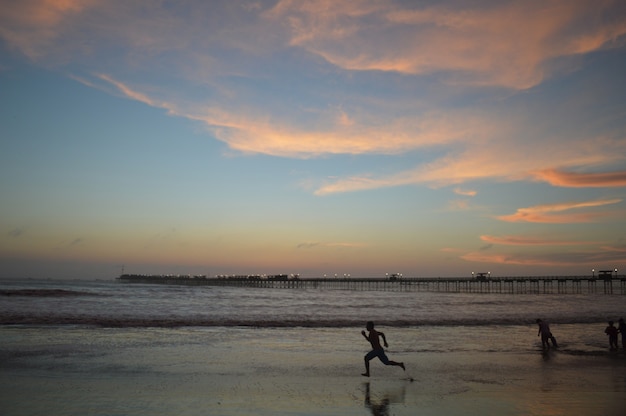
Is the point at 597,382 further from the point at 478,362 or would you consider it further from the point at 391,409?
the point at 391,409

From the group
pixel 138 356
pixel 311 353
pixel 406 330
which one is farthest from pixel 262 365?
pixel 406 330

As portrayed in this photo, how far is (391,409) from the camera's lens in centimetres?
854

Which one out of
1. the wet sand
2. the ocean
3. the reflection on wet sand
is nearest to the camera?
the reflection on wet sand

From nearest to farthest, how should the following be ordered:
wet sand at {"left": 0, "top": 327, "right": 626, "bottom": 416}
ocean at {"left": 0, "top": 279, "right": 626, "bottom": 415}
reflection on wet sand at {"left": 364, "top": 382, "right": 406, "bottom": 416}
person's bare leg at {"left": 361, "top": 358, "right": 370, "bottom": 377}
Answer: reflection on wet sand at {"left": 364, "top": 382, "right": 406, "bottom": 416} → wet sand at {"left": 0, "top": 327, "right": 626, "bottom": 416} → ocean at {"left": 0, "top": 279, "right": 626, "bottom": 415} → person's bare leg at {"left": 361, "top": 358, "right": 370, "bottom": 377}

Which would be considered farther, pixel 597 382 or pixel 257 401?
pixel 597 382

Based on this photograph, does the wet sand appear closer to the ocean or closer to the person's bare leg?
the ocean

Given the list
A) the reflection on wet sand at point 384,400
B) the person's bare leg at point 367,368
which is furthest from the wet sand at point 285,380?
the person's bare leg at point 367,368

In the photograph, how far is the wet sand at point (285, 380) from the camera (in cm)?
865

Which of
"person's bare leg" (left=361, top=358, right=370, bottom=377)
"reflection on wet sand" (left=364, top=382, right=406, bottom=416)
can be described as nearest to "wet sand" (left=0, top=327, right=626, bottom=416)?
"reflection on wet sand" (left=364, top=382, right=406, bottom=416)

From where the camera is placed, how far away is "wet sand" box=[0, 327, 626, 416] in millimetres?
8648

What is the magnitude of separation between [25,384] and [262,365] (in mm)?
5733

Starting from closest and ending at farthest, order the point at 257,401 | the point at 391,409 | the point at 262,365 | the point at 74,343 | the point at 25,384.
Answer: the point at 391,409, the point at 257,401, the point at 25,384, the point at 262,365, the point at 74,343

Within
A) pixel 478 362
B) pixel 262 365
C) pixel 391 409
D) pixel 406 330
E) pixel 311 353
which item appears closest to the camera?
pixel 391 409

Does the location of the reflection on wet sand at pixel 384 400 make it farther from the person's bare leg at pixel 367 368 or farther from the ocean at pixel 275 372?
the person's bare leg at pixel 367 368
